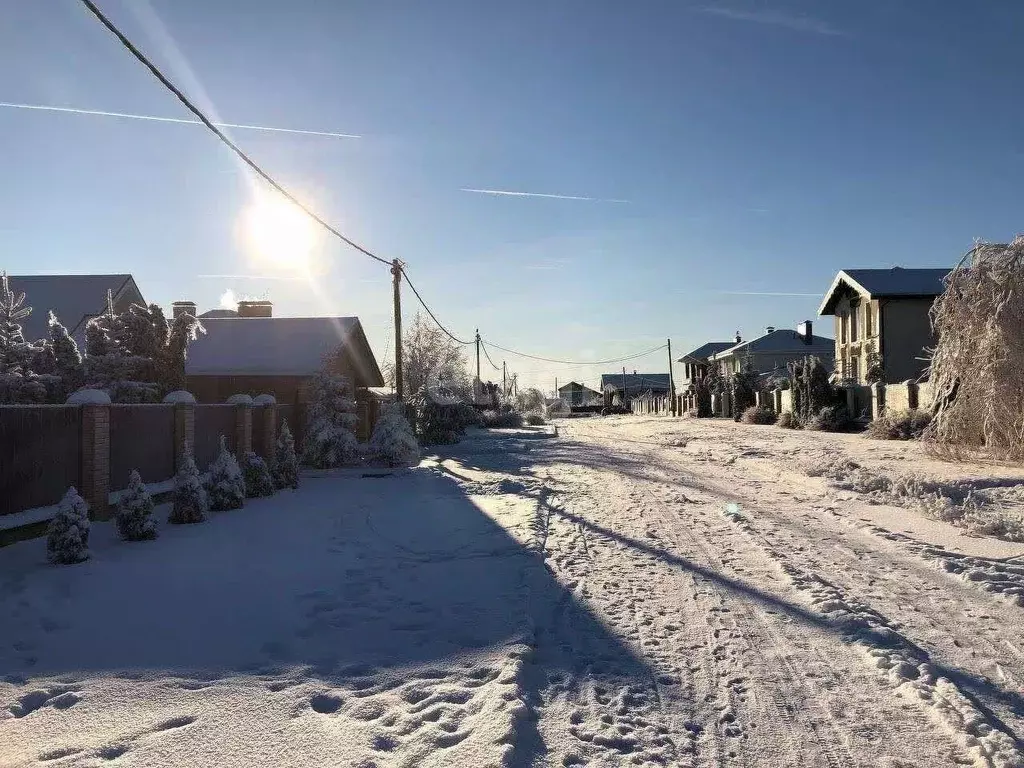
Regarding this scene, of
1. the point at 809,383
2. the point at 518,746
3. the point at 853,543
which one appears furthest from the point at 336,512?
the point at 809,383

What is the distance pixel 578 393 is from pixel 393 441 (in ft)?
428

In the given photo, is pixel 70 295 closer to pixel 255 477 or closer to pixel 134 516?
pixel 255 477

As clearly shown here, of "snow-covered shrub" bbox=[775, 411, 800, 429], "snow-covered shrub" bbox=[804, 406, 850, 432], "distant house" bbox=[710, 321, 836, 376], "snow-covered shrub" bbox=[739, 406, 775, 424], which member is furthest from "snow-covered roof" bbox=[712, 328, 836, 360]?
"snow-covered shrub" bbox=[804, 406, 850, 432]

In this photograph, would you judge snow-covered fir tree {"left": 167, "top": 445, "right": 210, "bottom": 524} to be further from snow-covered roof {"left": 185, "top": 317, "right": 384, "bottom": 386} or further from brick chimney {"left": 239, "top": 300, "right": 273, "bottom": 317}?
brick chimney {"left": 239, "top": 300, "right": 273, "bottom": 317}

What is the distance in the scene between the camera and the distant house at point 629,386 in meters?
116

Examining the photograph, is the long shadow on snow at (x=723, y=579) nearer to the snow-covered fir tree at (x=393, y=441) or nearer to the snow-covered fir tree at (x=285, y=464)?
the snow-covered fir tree at (x=393, y=441)

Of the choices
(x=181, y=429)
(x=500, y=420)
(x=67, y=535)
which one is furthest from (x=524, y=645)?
(x=500, y=420)

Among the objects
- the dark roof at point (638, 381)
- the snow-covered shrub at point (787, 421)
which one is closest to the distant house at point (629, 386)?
the dark roof at point (638, 381)

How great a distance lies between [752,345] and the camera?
202ft

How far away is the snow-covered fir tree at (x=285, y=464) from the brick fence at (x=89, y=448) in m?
1.63

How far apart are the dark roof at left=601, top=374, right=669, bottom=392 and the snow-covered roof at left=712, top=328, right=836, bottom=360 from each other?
55268mm

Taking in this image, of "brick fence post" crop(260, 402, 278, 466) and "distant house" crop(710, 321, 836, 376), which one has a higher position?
"distant house" crop(710, 321, 836, 376)

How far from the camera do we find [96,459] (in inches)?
381

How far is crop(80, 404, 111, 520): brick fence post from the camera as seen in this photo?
9.59 metres
